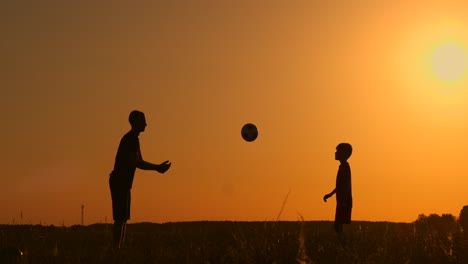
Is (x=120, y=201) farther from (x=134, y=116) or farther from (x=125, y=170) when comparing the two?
(x=134, y=116)

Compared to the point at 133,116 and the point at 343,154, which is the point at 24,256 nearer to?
the point at 133,116

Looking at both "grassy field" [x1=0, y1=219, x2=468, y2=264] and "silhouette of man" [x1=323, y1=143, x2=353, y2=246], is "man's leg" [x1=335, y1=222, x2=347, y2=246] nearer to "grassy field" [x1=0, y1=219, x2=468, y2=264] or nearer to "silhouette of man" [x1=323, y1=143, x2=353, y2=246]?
"grassy field" [x1=0, y1=219, x2=468, y2=264]

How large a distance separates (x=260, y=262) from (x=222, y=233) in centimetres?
624

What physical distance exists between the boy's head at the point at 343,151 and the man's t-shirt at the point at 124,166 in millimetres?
4667

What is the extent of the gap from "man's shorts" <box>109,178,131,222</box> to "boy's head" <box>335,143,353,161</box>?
190 inches

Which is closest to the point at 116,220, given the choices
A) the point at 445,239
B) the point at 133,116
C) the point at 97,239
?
Result: the point at 133,116

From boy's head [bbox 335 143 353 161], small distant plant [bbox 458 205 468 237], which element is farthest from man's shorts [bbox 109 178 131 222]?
small distant plant [bbox 458 205 468 237]

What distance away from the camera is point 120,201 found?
9.88 m

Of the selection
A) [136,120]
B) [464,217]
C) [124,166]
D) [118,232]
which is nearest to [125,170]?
[124,166]

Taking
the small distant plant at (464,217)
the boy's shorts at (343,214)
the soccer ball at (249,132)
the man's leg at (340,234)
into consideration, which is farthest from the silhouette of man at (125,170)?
the small distant plant at (464,217)

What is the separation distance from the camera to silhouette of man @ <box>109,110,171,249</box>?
9852 millimetres

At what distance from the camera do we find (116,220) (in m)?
9.84

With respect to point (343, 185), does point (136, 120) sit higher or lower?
higher

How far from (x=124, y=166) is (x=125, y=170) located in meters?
0.06
